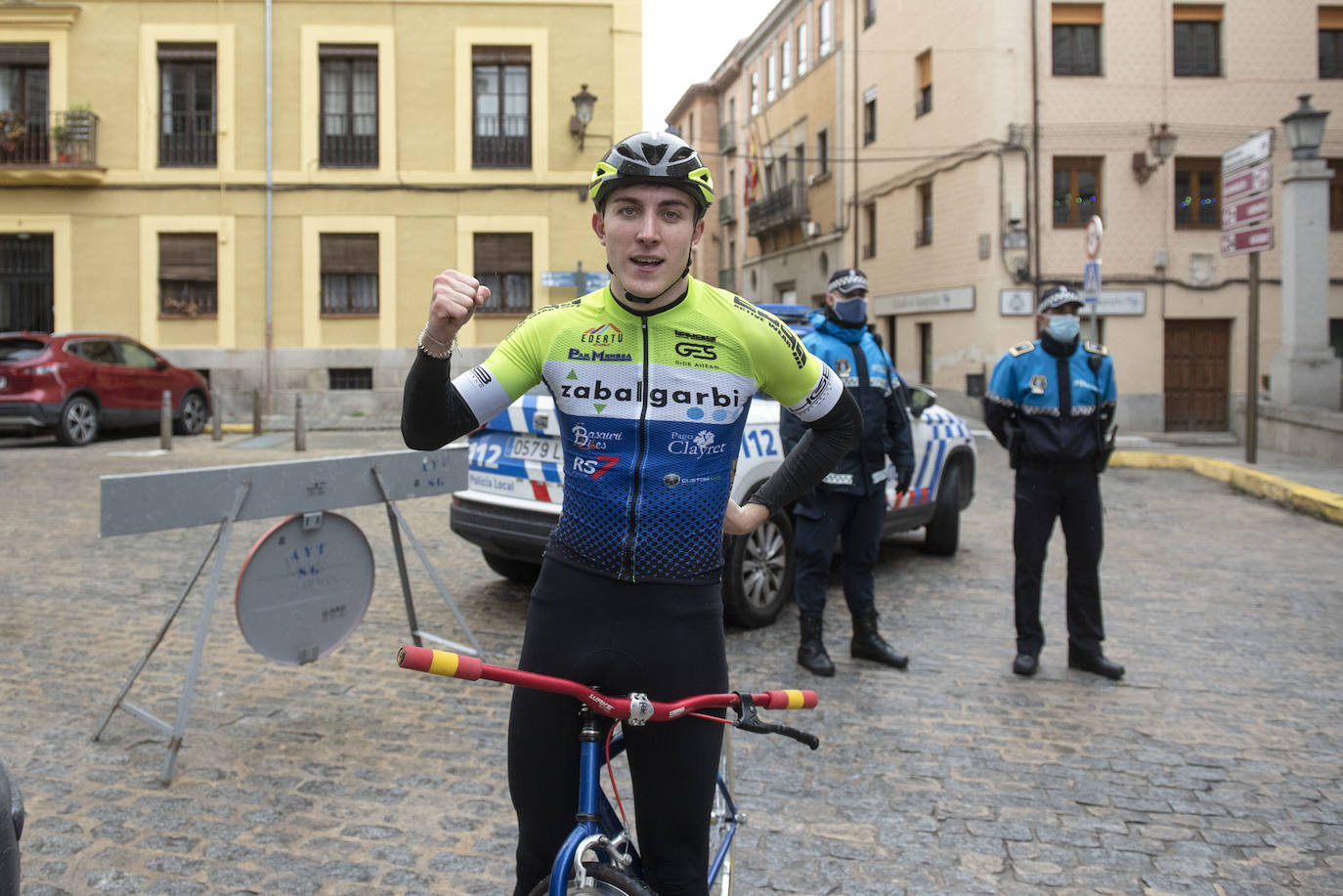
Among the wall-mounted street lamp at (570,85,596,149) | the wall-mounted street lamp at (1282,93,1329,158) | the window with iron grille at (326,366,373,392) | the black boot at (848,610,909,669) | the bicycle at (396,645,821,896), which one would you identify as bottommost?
the black boot at (848,610,909,669)

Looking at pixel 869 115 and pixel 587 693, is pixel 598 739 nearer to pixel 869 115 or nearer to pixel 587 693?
pixel 587 693

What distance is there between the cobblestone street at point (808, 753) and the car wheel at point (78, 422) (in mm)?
9775

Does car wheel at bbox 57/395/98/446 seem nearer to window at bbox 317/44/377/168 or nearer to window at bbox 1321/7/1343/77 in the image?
window at bbox 317/44/377/168

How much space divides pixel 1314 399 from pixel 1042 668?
14457 mm

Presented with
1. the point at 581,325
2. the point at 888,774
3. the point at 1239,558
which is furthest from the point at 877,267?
the point at 581,325

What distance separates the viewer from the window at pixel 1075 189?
2373 centimetres

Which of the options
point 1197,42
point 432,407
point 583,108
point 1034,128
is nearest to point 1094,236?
point 1034,128

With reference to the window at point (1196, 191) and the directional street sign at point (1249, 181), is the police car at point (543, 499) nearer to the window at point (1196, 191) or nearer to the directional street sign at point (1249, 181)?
the directional street sign at point (1249, 181)

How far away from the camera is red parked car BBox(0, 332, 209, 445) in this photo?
53.5ft

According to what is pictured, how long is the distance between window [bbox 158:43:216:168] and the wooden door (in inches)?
825

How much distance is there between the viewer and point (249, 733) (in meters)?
4.61

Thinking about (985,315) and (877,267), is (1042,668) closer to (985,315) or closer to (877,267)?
(985,315)

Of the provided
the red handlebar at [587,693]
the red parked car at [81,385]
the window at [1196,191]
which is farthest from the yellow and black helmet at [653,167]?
the window at [1196,191]

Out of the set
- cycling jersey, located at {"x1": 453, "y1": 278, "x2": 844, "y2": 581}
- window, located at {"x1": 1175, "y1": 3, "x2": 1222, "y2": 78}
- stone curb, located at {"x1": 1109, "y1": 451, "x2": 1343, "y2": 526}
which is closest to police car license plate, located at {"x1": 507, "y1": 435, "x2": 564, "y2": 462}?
cycling jersey, located at {"x1": 453, "y1": 278, "x2": 844, "y2": 581}
